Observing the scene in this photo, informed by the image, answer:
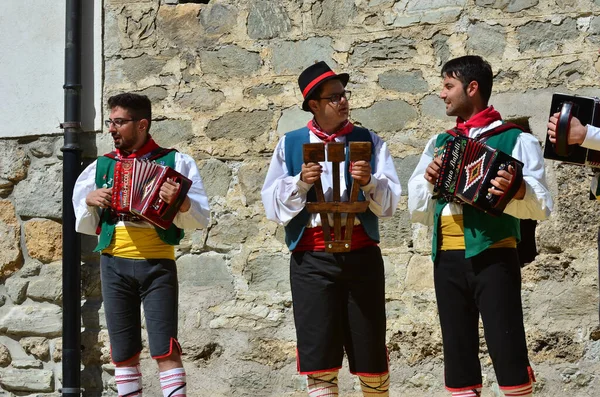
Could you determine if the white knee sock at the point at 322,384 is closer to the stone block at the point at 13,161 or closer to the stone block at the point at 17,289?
the stone block at the point at 17,289

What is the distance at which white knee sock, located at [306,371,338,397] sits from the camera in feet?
13.4

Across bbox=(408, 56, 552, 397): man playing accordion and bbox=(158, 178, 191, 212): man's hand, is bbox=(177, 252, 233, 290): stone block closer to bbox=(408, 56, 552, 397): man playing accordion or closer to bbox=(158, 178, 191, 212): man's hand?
bbox=(158, 178, 191, 212): man's hand

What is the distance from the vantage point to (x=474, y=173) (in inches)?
152

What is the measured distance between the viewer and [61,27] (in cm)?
615

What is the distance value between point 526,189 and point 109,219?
203cm

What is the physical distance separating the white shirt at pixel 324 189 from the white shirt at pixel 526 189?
103 millimetres

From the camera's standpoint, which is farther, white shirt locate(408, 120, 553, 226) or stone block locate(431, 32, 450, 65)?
stone block locate(431, 32, 450, 65)

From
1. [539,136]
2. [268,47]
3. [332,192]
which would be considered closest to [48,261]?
Answer: [268,47]

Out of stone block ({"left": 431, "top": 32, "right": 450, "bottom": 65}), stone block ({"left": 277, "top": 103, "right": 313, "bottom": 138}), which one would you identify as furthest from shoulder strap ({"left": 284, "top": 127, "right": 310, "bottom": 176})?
stone block ({"left": 431, "top": 32, "right": 450, "bottom": 65})

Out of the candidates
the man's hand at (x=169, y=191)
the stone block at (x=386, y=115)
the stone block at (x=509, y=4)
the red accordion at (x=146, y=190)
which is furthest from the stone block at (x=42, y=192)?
the stone block at (x=509, y=4)

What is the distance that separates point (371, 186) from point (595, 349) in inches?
71.2

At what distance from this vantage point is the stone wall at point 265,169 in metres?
5.14

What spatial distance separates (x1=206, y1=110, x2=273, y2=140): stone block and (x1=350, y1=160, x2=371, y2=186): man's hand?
1741 mm

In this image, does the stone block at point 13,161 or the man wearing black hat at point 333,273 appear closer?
the man wearing black hat at point 333,273
